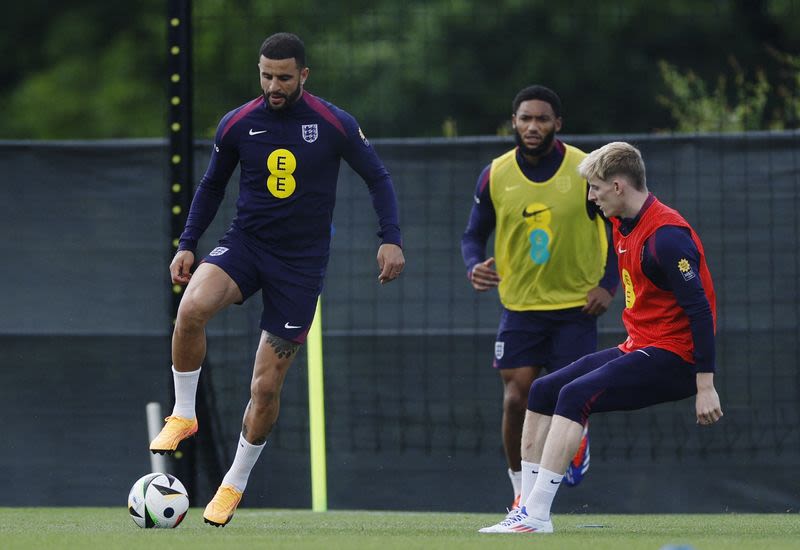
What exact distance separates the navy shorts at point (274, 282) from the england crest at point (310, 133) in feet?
1.88

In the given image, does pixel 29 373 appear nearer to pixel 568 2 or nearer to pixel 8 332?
pixel 8 332

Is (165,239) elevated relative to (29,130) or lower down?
lower down

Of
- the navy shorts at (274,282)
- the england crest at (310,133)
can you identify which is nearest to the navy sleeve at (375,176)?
the england crest at (310,133)

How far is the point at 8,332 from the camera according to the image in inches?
406

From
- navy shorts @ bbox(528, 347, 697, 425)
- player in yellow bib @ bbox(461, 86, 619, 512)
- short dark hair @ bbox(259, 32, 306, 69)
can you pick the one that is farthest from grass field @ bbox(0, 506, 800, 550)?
short dark hair @ bbox(259, 32, 306, 69)

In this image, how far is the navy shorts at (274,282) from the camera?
7.73 m

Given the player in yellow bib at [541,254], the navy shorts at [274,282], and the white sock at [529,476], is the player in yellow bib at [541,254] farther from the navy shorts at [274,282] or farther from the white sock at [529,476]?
the navy shorts at [274,282]

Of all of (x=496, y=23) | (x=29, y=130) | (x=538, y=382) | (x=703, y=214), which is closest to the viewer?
(x=538, y=382)

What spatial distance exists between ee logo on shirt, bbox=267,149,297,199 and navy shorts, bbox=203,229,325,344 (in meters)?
0.28

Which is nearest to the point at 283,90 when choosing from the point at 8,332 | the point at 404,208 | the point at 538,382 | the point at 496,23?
the point at 538,382

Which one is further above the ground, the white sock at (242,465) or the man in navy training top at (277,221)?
the man in navy training top at (277,221)

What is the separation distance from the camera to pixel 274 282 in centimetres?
779

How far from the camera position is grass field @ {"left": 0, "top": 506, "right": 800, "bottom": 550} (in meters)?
6.41

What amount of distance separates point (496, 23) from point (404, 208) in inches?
473
